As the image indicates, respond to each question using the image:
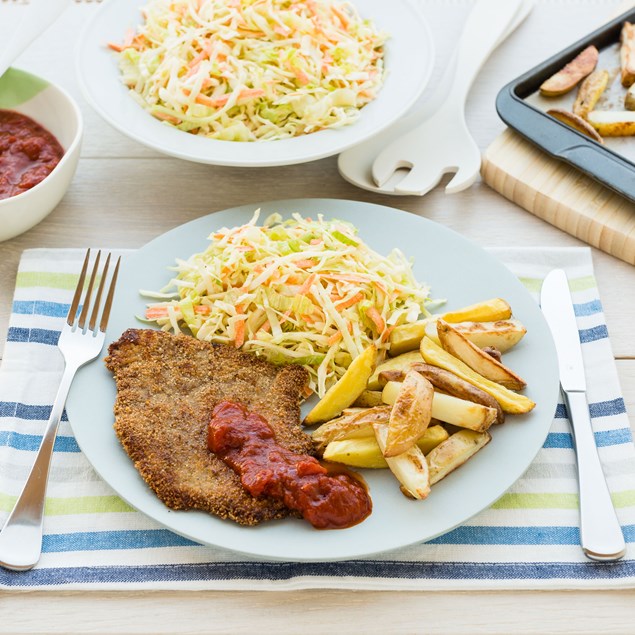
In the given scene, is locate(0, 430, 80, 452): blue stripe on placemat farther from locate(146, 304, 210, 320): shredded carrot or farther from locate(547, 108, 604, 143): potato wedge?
locate(547, 108, 604, 143): potato wedge

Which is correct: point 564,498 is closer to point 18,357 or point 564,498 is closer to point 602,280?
point 602,280

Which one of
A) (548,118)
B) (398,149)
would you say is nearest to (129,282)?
(398,149)

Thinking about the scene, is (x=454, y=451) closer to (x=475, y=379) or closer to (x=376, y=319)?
(x=475, y=379)

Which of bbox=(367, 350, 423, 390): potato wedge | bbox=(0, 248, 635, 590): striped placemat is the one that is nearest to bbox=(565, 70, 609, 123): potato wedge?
bbox=(0, 248, 635, 590): striped placemat

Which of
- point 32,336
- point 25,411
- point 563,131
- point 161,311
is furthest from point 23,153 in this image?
point 563,131

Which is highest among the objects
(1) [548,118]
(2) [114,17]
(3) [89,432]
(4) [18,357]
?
(1) [548,118]

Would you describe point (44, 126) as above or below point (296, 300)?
below
